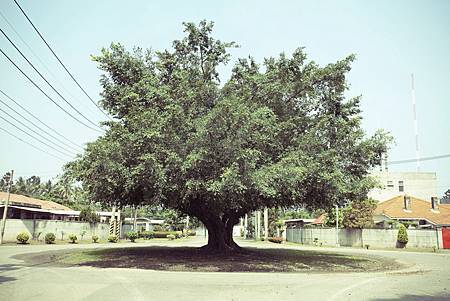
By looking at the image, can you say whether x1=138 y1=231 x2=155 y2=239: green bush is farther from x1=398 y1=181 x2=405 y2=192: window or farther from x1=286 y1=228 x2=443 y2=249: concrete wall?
x1=398 y1=181 x2=405 y2=192: window

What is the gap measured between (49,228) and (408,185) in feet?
195

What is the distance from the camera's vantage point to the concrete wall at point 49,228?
37.9m

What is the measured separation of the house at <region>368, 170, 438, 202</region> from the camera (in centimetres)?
7044

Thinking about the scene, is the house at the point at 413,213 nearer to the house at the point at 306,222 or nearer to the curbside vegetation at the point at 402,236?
the curbside vegetation at the point at 402,236

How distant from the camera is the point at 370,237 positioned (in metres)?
42.5

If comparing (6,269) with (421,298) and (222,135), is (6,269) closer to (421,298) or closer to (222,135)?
(222,135)

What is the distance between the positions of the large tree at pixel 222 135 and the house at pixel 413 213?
96.3 ft

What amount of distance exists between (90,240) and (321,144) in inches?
1431

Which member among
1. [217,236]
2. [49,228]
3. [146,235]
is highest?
[217,236]

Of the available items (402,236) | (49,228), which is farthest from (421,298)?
(49,228)

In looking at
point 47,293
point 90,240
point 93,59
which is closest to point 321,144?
point 93,59

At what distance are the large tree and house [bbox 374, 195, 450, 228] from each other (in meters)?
29.4

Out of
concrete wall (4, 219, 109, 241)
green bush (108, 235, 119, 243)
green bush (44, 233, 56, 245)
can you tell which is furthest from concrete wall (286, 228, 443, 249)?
green bush (44, 233, 56, 245)

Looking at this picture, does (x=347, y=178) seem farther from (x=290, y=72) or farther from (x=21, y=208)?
(x=21, y=208)
